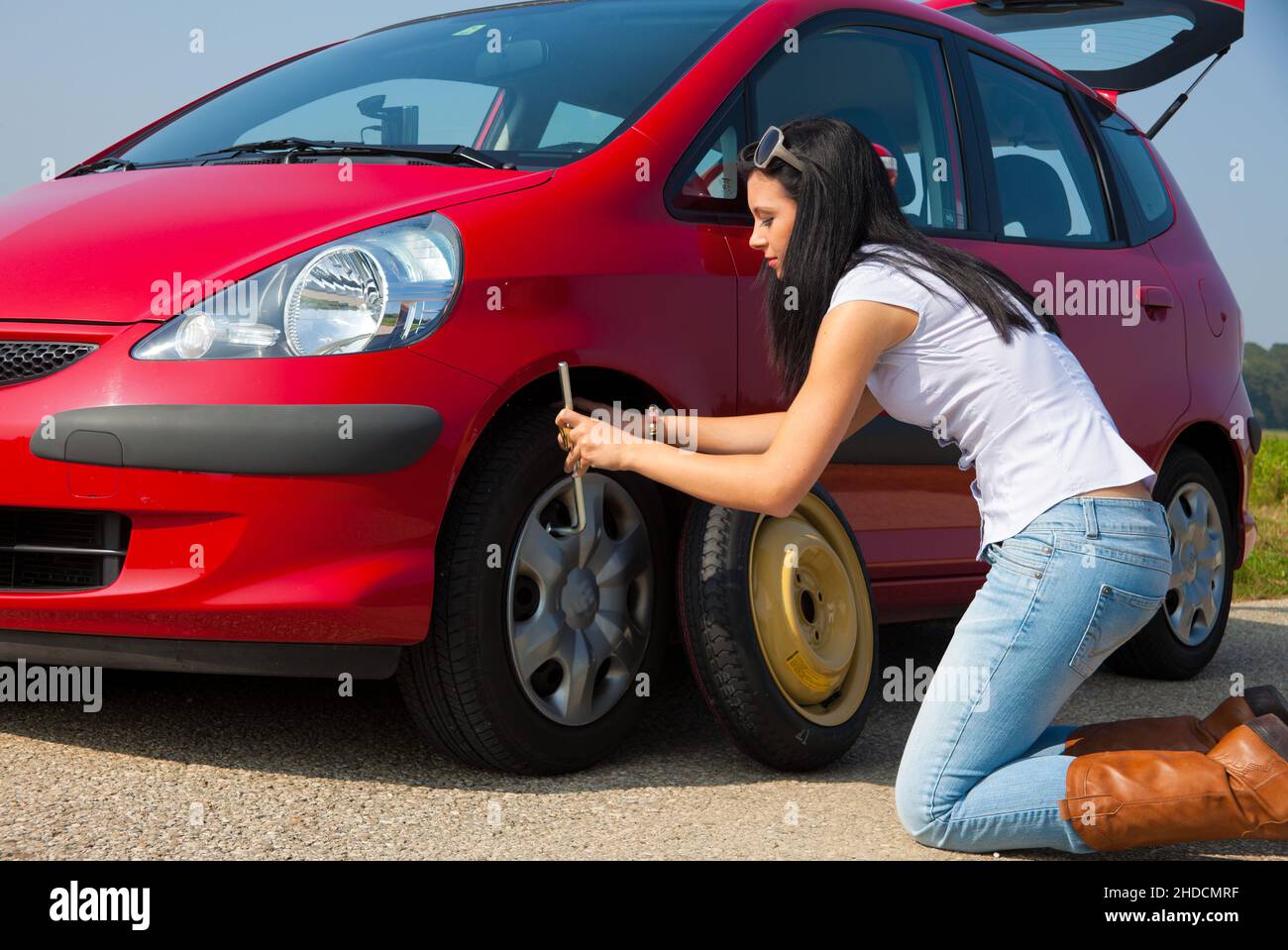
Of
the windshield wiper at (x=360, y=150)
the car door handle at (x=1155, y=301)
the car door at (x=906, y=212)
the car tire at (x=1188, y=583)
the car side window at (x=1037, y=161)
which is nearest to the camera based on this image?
the windshield wiper at (x=360, y=150)

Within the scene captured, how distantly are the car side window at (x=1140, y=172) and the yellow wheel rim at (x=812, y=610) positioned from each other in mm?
2239

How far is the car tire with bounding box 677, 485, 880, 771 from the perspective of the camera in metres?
3.23

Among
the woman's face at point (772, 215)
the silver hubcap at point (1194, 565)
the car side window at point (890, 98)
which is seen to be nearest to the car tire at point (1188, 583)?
the silver hubcap at point (1194, 565)

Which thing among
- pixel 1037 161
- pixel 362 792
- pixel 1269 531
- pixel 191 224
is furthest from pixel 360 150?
pixel 1269 531

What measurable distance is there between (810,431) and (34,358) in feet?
4.81

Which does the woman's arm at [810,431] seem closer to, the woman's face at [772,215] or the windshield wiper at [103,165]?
the woman's face at [772,215]

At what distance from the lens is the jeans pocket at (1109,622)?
283cm

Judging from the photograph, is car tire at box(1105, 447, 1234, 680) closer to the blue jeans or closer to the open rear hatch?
the open rear hatch

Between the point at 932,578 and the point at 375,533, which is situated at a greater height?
the point at 375,533

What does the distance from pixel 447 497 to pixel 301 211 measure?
2.11 ft

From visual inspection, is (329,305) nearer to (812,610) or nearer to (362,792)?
(362,792)

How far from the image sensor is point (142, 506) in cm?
281

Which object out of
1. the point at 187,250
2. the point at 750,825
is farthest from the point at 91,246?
the point at 750,825

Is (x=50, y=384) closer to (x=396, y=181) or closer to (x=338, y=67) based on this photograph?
(x=396, y=181)
